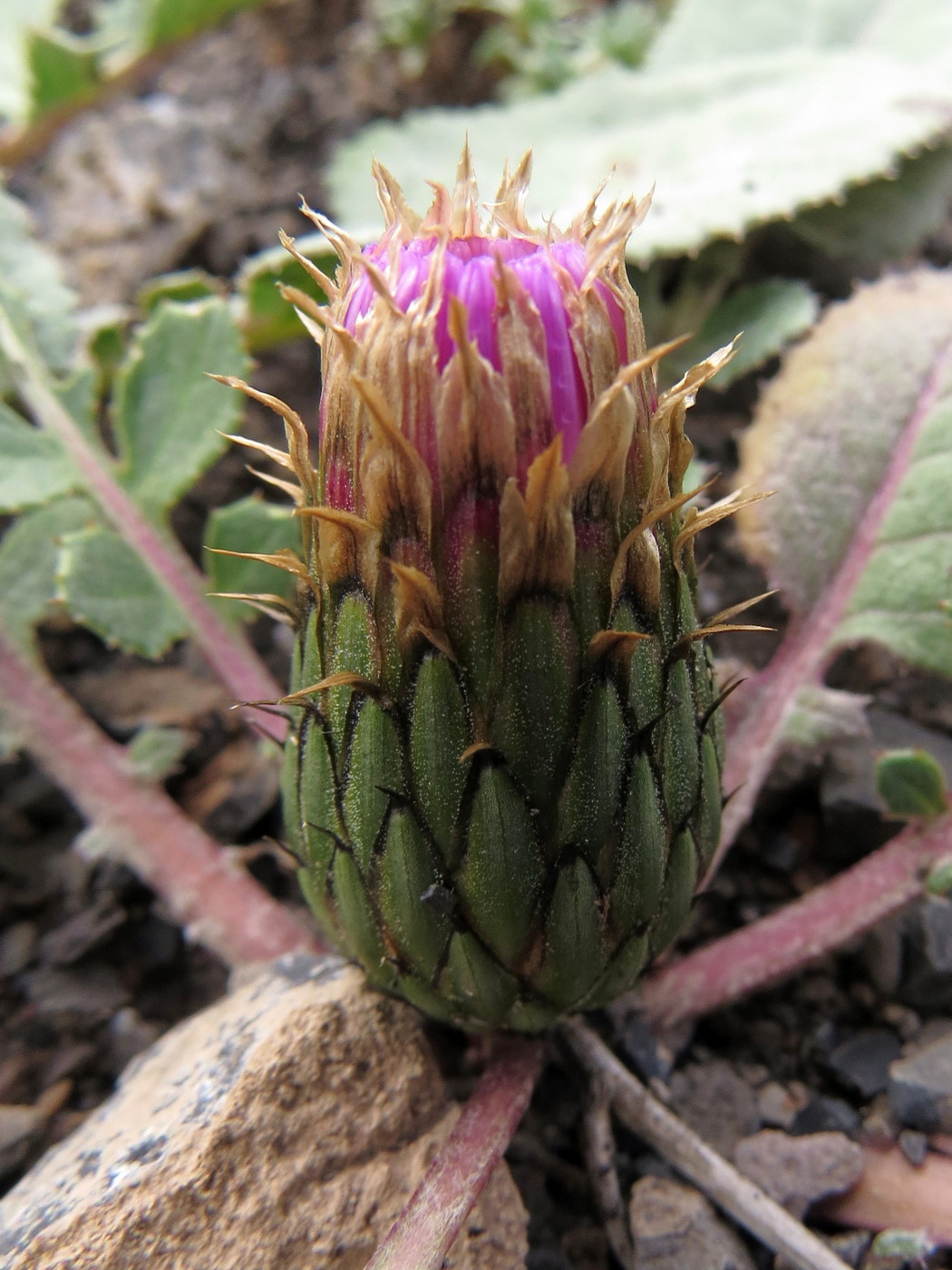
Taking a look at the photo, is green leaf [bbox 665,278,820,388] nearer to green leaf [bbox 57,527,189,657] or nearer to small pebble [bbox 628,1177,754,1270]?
green leaf [bbox 57,527,189,657]

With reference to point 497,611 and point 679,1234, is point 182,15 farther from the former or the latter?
point 679,1234

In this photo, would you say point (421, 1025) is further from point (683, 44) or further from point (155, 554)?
point (683, 44)

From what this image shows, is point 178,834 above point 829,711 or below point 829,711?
above

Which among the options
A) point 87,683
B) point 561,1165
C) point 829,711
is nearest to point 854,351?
point 829,711

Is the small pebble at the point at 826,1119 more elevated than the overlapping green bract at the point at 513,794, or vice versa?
the overlapping green bract at the point at 513,794

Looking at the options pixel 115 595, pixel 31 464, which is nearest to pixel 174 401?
pixel 31 464

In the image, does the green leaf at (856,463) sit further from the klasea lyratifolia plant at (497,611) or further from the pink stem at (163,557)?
the pink stem at (163,557)

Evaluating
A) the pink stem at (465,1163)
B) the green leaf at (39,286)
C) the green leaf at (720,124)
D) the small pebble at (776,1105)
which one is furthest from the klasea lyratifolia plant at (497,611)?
the green leaf at (39,286)
